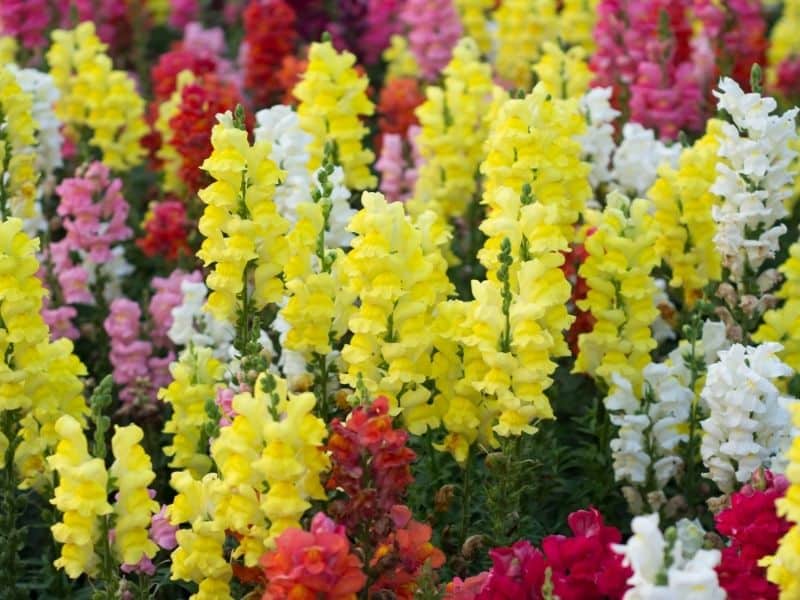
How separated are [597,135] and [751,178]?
53.3 inches

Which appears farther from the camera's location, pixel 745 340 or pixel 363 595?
pixel 745 340

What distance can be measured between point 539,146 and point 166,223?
2.25m

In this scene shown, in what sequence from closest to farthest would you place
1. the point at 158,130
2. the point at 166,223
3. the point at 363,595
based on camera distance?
1. the point at 363,595
2. the point at 166,223
3. the point at 158,130

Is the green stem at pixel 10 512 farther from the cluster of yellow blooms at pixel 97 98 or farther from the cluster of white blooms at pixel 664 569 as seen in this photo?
the cluster of yellow blooms at pixel 97 98

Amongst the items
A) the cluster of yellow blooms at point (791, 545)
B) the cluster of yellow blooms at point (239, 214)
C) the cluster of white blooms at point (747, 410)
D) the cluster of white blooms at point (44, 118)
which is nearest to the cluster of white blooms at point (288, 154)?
the cluster of yellow blooms at point (239, 214)

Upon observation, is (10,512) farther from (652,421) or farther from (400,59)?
(400,59)

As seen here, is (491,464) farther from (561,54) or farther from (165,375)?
(561,54)

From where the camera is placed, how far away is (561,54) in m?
7.07

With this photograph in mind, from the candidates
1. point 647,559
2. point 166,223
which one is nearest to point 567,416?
point 166,223

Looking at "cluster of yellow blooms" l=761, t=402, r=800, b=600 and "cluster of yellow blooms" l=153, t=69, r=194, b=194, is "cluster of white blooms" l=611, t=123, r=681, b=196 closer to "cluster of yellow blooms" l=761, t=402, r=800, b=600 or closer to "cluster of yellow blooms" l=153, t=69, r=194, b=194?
"cluster of yellow blooms" l=153, t=69, r=194, b=194

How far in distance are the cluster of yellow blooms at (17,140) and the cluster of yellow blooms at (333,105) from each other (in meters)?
1.09

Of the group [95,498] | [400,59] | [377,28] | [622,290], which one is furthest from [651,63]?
[95,498]

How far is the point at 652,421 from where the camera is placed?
5.24 meters

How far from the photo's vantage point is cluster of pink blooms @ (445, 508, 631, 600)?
3.82 metres
